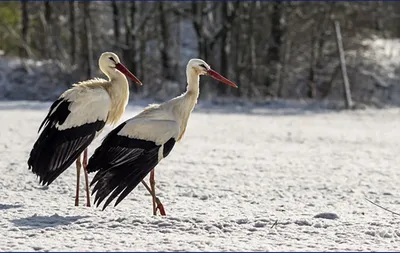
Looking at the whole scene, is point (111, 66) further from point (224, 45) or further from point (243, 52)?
point (243, 52)

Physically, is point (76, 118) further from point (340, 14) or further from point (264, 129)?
point (340, 14)

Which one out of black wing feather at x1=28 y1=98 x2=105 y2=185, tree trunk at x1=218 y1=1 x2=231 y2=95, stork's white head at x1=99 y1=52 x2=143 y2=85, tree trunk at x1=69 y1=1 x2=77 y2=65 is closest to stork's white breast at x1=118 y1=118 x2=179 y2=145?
black wing feather at x1=28 y1=98 x2=105 y2=185

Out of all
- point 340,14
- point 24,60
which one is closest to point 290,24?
point 340,14

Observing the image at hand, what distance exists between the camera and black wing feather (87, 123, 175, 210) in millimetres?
6303

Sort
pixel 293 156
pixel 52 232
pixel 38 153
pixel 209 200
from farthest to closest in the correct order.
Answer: pixel 293 156 < pixel 209 200 < pixel 38 153 < pixel 52 232

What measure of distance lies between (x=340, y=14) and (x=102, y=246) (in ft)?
78.8

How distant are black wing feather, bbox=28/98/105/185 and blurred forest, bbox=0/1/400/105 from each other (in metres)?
17.3

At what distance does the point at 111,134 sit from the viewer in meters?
6.53

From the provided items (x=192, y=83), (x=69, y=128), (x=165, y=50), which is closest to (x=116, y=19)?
(x=165, y=50)

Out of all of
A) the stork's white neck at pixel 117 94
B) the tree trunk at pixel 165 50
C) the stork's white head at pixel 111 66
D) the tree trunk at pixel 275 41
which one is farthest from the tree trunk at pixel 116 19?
the stork's white neck at pixel 117 94

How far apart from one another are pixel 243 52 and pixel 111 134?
73.6ft

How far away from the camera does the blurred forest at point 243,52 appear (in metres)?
25.9

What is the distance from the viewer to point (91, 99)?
23.2 ft

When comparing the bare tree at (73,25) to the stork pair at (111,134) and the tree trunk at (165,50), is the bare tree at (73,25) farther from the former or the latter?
Answer: the stork pair at (111,134)
